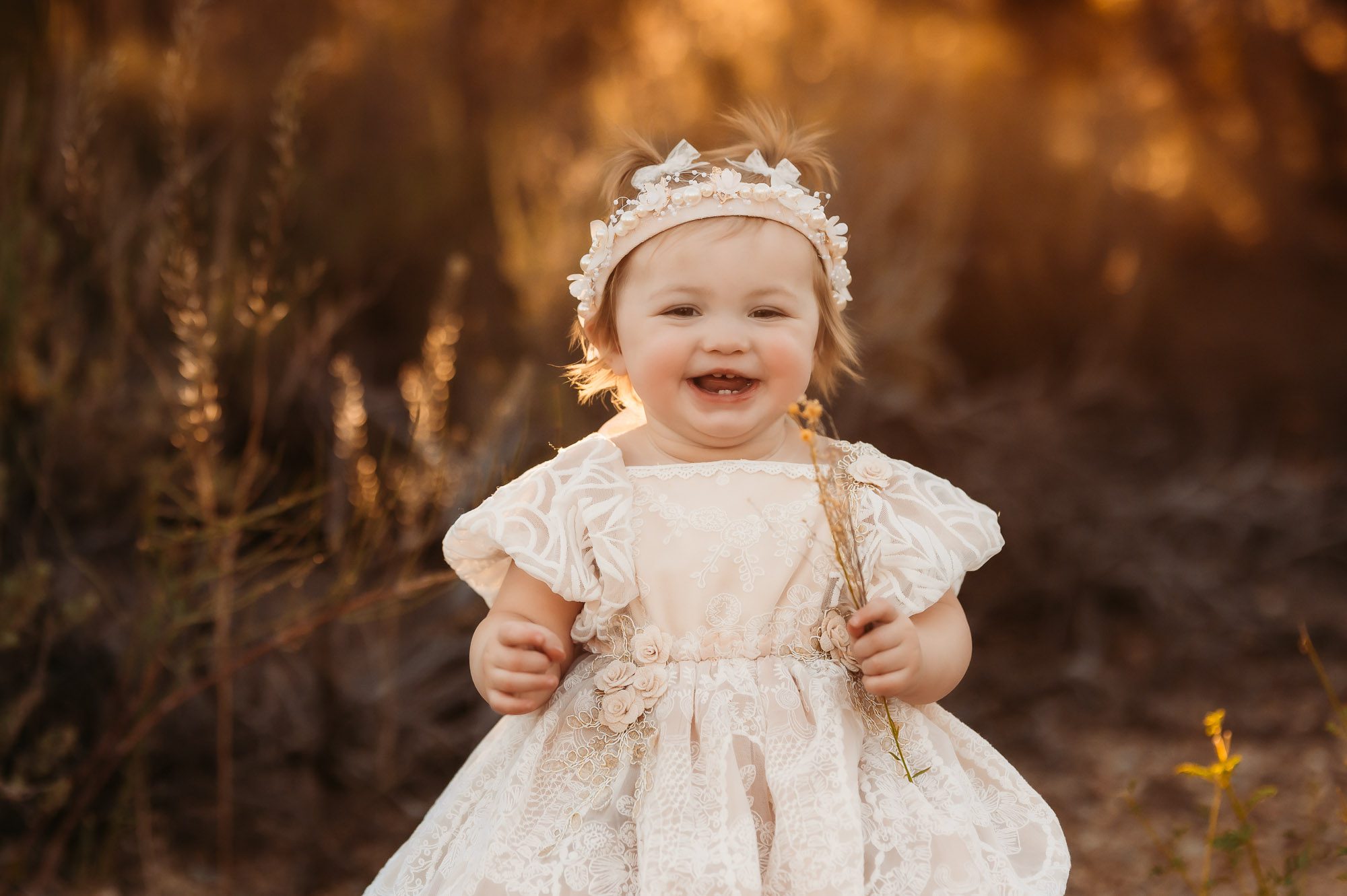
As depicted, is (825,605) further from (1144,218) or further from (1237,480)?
(1144,218)

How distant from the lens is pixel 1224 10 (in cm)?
428

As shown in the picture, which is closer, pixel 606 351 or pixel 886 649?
pixel 886 649

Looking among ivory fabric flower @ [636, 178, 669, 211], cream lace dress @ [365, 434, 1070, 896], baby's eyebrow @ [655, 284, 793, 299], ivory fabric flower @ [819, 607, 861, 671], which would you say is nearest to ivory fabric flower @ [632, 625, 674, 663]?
cream lace dress @ [365, 434, 1070, 896]

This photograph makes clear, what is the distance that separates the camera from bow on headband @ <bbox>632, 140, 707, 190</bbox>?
1.58 metres

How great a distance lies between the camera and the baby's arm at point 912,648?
1369 mm

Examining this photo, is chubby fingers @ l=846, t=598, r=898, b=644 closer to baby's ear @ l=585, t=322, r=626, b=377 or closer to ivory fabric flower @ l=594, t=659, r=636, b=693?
ivory fabric flower @ l=594, t=659, r=636, b=693

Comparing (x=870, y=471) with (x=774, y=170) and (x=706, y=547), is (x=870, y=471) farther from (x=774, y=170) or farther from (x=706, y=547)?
(x=774, y=170)

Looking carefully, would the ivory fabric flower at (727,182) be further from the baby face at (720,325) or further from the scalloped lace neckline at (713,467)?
the scalloped lace neckline at (713,467)

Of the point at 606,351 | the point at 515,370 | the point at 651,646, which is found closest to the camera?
the point at 651,646

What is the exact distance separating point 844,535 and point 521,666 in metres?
0.43

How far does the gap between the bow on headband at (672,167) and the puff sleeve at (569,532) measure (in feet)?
1.24

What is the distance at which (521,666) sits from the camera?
1401 mm

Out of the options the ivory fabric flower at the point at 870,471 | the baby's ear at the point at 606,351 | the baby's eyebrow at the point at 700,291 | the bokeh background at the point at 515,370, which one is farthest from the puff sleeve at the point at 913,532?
the bokeh background at the point at 515,370

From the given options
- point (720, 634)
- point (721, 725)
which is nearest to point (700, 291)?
point (720, 634)
